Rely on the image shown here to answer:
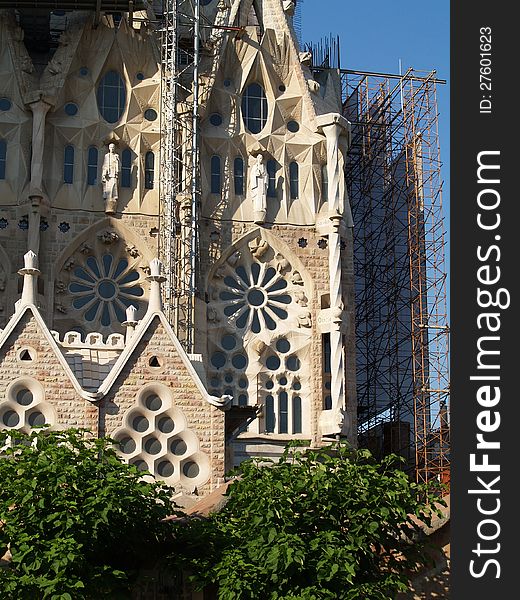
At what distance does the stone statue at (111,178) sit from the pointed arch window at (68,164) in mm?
1120

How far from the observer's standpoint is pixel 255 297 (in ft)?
155

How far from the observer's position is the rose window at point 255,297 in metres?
46.9

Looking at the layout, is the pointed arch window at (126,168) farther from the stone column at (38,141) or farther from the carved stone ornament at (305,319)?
the carved stone ornament at (305,319)

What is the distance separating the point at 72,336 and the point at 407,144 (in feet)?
73.4

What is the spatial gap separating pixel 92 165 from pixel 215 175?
4279 millimetres

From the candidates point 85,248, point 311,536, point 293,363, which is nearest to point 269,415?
point 293,363

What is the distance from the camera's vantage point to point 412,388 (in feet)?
176

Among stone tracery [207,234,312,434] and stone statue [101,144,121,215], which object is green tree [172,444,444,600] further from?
stone statue [101,144,121,215]

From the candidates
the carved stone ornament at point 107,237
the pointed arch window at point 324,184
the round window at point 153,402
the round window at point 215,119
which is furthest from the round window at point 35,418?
the round window at point 215,119

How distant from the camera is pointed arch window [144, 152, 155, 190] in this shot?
159 feet

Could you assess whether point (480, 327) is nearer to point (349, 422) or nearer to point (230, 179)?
point (349, 422)

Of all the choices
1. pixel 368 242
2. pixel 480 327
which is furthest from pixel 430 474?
pixel 480 327

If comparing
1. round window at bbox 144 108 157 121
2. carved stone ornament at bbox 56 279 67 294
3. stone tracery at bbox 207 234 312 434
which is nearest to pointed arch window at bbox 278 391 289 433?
stone tracery at bbox 207 234 312 434

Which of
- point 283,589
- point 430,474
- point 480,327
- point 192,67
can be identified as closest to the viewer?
point 480,327
